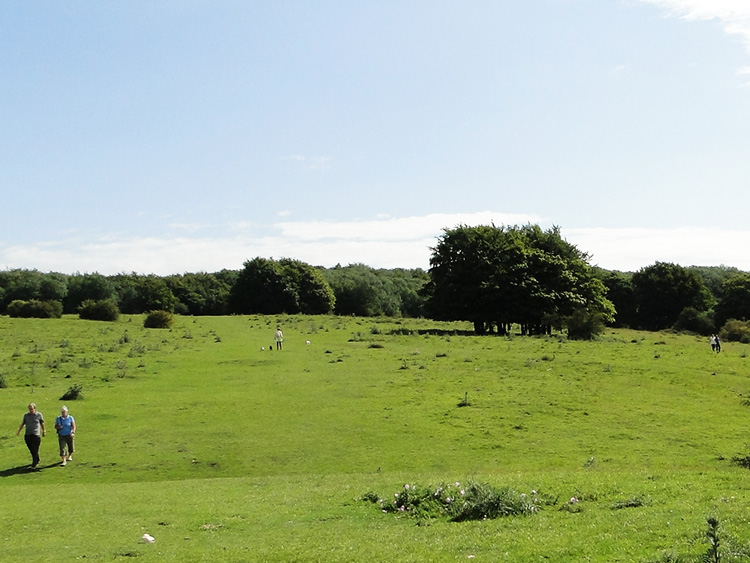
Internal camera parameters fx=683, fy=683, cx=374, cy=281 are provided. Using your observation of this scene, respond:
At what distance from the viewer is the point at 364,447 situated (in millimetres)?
26953

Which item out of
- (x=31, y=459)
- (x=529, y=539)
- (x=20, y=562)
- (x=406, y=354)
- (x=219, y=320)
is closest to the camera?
(x=529, y=539)

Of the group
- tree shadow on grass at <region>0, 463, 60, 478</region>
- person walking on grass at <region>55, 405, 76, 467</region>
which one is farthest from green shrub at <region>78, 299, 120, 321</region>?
tree shadow on grass at <region>0, 463, 60, 478</region>

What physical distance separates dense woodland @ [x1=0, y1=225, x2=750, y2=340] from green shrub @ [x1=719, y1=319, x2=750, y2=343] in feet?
0.59

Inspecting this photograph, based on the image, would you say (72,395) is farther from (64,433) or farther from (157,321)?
(157,321)

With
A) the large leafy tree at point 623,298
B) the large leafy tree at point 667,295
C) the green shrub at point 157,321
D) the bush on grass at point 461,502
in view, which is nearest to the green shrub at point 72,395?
the bush on grass at point 461,502

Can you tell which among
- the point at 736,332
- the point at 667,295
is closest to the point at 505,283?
the point at 736,332

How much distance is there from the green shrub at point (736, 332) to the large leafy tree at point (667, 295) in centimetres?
3080

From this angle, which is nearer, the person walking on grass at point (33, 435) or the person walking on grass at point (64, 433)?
the person walking on grass at point (33, 435)

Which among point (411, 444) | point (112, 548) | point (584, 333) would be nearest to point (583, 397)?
point (411, 444)

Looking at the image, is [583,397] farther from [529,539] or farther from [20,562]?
[20,562]

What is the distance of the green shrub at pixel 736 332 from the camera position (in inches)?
3202

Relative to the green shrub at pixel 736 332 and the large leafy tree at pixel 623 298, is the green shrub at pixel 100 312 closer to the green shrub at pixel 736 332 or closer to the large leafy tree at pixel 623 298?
the green shrub at pixel 736 332

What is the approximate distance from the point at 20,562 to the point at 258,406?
890 inches

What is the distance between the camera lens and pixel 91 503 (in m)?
17.9
